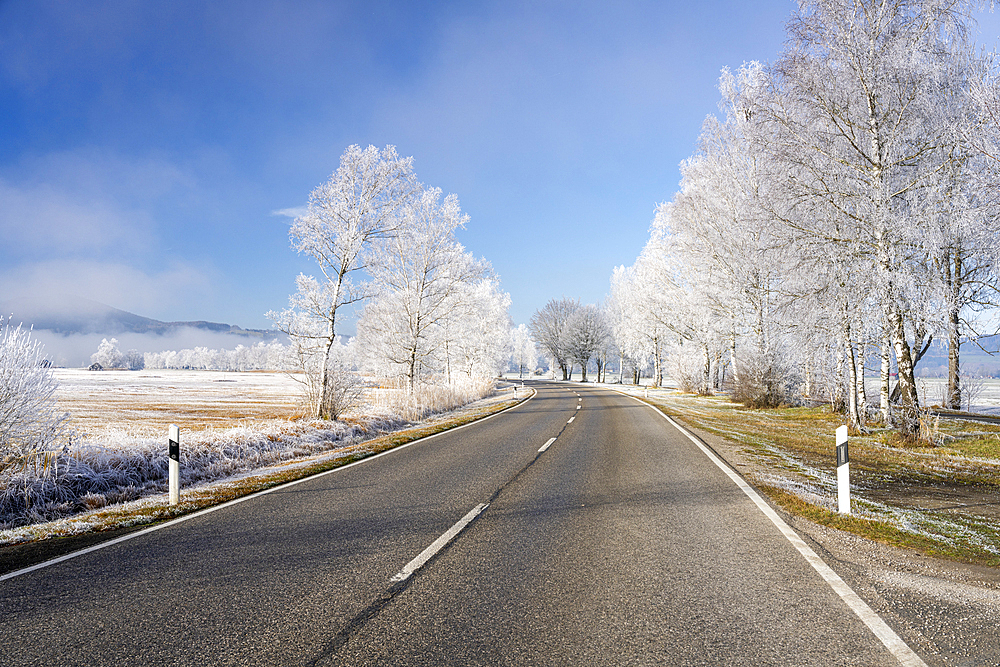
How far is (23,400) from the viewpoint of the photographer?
7285 mm

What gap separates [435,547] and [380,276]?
66.3 ft

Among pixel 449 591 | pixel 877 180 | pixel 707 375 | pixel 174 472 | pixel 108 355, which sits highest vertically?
pixel 877 180

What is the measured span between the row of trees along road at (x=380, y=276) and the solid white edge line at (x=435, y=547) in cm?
1074

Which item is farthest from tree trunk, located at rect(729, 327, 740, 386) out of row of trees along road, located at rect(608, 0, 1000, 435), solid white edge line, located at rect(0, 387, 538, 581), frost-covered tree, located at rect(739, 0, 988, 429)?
solid white edge line, located at rect(0, 387, 538, 581)

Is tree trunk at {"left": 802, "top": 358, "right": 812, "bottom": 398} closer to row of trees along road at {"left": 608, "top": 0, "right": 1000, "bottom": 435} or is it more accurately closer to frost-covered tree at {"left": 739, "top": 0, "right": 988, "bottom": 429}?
row of trees along road at {"left": 608, "top": 0, "right": 1000, "bottom": 435}

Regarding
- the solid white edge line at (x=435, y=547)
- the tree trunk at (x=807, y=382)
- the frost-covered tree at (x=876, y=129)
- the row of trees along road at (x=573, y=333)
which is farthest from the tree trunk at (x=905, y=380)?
the row of trees along road at (x=573, y=333)

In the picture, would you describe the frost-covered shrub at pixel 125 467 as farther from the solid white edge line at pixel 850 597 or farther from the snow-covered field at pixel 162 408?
the solid white edge line at pixel 850 597

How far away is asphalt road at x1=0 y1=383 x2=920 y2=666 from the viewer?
9.94ft

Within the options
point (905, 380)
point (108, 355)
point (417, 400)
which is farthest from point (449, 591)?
point (108, 355)

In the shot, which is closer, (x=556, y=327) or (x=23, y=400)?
(x=23, y=400)

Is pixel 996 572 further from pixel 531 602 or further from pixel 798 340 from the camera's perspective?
pixel 798 340

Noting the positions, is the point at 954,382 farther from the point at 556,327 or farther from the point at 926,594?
the point at 556,327

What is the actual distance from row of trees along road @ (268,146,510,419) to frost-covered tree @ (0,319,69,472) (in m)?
8.01

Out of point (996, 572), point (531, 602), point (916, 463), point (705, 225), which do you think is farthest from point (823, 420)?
point (531, 602)
